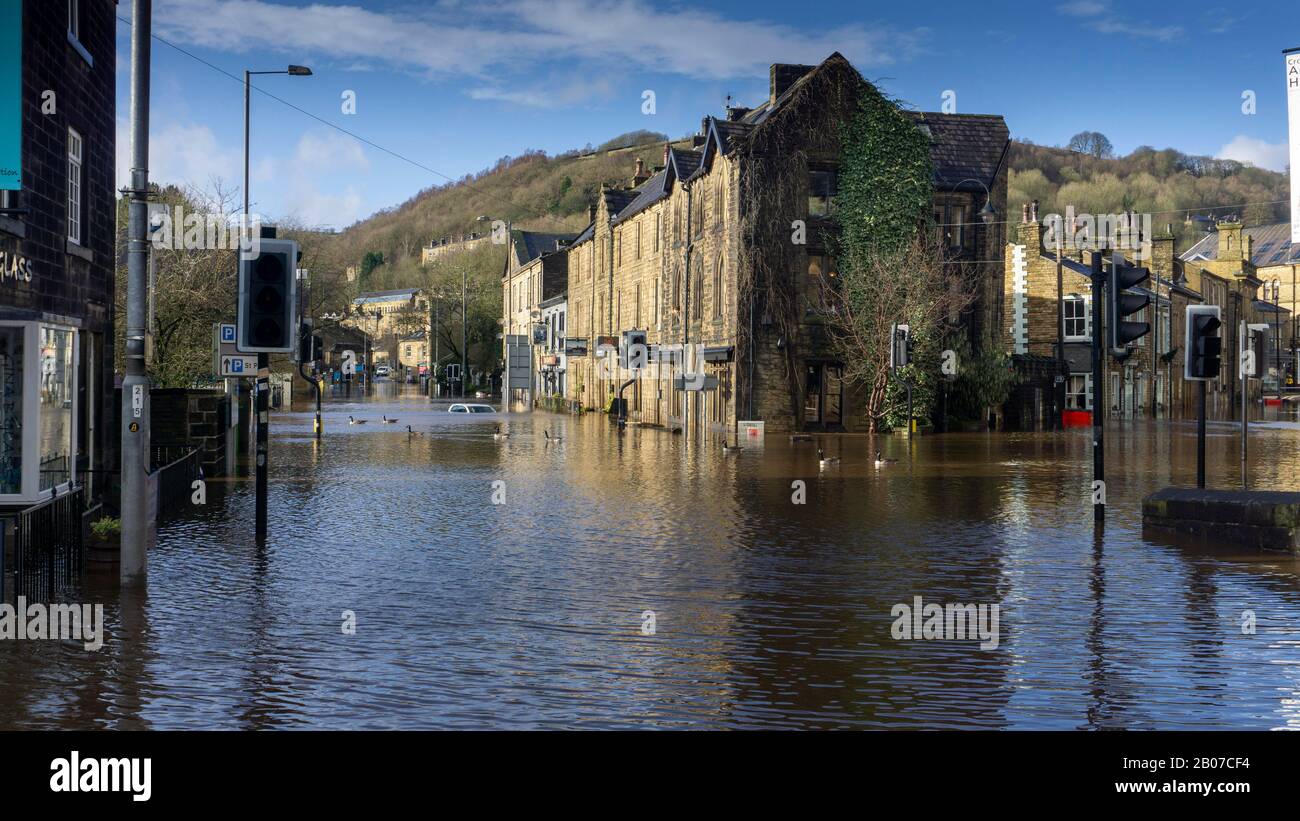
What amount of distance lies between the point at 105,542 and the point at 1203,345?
13.5m

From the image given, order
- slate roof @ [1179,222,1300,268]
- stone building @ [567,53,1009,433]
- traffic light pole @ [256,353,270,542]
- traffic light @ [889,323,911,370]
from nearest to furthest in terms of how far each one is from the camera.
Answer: traffic light pole @ [256,353,270,542]
traffic light @ [889,323,911,370]
stone building @ [567,53,1009,433]
slate roof @ [1179,222,1300,268]

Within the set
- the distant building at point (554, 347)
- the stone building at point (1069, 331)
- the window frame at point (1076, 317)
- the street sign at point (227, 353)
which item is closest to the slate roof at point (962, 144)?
the stone building at point (1069, 331)

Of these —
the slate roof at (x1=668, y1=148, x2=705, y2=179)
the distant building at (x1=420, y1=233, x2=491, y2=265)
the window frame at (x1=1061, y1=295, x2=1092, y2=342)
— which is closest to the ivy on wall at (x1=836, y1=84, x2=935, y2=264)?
the slate roof at (x1=668, y1=148, x2=705, y2=179)

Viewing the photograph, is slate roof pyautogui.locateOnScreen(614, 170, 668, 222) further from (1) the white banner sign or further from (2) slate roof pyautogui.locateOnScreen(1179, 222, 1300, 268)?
(2) slate roof pyautogui.locateOnScreen(1179, 222, 1300, 268)

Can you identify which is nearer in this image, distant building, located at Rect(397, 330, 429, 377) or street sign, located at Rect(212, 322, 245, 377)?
street sign, located at Rect(212, 322, 245, 377)

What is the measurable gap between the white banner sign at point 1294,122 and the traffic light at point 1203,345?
163cm

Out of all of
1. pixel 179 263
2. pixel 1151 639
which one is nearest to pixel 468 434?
pixel 179 263

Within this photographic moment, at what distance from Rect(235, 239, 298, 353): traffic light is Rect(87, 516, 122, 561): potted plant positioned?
7.61 ft

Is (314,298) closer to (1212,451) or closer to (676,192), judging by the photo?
(676,192)

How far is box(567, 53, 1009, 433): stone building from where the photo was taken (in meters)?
43.6

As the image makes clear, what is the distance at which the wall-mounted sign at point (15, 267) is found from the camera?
13539 millimetres

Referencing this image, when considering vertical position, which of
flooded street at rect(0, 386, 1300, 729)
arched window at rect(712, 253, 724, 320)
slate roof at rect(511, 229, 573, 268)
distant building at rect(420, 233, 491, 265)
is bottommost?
flooded street at rect(0, 386, 1300, 729)

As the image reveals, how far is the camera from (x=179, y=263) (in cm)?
3569
